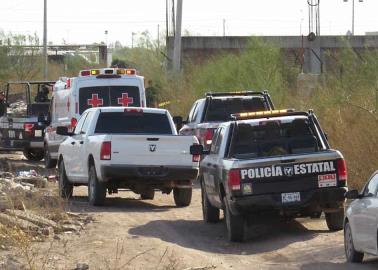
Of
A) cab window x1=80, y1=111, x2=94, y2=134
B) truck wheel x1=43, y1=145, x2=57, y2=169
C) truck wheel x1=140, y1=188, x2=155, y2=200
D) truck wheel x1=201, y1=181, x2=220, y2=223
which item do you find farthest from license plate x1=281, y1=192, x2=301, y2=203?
truck wheel x1=43, y1=145, x2=57, y2=169

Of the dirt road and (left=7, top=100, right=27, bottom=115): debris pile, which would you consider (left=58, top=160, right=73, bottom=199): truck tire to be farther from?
(left=7, top=100, right=27, bottom=115): debris pile

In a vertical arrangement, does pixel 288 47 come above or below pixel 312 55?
above

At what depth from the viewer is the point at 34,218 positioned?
1449 centimetres

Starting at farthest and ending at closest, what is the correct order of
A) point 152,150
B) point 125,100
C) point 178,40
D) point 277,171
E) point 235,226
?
point 178,40 < point 125,100 < point 152,150 < point 235,226 < point 277,171

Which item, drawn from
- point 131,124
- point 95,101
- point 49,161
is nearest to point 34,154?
point 49,161

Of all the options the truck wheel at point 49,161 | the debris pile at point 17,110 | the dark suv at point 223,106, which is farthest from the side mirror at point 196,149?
the debris pile at point 17,110

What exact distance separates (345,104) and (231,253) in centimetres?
795

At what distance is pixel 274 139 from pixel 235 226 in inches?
60.2

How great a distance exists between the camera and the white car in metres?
11.5

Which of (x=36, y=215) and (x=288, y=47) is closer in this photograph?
(x=36, y=215)

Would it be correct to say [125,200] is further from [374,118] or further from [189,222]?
[374,118]

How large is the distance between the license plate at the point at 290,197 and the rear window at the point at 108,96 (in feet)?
34.6

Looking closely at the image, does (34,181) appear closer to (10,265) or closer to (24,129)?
(24,129)

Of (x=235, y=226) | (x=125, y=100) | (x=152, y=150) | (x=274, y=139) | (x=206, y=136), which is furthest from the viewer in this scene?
(x=125, y=100)
